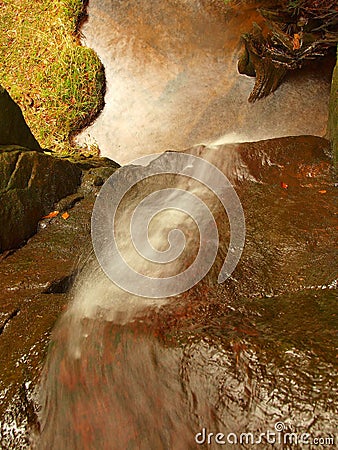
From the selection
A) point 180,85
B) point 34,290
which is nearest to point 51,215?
point 34,290

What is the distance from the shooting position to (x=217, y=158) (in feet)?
9.93

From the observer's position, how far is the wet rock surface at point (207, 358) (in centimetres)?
143

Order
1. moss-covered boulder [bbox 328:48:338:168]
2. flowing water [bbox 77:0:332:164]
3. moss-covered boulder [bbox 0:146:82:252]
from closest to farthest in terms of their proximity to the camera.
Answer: moss-covered boulder [bbox 328:48:338:168] → moss-covered boulder [bbox 0:146:82:252] → flowing water [bbox 77:0:332:164]

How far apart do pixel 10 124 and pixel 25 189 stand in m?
0.68

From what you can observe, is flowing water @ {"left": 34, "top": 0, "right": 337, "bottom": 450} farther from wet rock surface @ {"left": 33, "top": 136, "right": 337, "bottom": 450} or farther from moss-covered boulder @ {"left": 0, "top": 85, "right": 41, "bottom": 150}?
moss-covered boulder @ {"left": 0, "top": 85, "right": 41, "bottom": 150}

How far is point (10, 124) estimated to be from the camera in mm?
3592

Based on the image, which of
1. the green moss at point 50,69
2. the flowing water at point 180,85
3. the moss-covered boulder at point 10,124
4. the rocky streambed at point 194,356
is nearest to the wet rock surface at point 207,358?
the rocky streambed at point 194,356

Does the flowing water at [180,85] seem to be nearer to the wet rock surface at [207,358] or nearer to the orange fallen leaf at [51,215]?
the orange fallen leaf at [51,215]

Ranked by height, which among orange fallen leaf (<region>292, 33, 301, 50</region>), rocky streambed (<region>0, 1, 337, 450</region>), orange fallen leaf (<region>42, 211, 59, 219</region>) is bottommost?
orange fallen leaf (<region>42, 211, 59, 219</region>)

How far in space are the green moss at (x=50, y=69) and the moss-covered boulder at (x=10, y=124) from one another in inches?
85.1

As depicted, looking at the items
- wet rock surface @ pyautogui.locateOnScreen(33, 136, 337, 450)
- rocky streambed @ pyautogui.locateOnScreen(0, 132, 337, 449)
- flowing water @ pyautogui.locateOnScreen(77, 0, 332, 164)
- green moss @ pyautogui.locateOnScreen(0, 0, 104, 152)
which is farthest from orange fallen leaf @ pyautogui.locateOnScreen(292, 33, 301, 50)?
wet rock surface @ pyautogui.locateOnScreen(33, 136, 337, 450)

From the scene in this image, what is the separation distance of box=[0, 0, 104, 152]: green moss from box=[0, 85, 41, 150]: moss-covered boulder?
7.09 feet

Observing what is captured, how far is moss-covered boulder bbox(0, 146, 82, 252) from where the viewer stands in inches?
122

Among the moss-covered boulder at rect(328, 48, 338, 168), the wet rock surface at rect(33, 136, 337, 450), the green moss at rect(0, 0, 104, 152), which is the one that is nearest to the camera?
the wet rock surface at rect(33, 136, 337, 450)
